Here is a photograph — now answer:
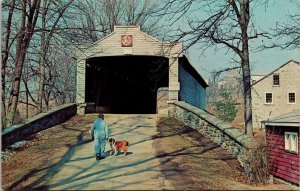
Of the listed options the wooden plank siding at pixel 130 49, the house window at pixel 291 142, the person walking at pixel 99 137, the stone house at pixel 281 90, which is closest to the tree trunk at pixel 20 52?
the wooden plank siding at pixel 130 49

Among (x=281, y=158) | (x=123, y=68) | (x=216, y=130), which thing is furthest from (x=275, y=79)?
(x=281, y=158)

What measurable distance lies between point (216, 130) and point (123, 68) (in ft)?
55.2

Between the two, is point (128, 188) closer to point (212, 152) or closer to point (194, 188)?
point (194, 188)

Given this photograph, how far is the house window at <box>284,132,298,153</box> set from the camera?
541 inches

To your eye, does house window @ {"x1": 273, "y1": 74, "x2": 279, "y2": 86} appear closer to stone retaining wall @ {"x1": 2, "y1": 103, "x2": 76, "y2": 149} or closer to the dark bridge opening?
the dark bridge opening

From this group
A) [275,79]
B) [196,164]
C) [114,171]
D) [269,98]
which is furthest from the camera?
[269,98]

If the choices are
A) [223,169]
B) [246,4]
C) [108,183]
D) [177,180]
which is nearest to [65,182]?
[108,183]

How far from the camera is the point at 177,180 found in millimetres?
10930

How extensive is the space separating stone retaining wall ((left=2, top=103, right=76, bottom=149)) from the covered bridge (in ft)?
6.00

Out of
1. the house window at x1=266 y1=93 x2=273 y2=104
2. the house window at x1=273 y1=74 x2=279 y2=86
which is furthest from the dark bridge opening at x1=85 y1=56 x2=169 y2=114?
the house window at x1=273 y1=74 x2=279 y2=86

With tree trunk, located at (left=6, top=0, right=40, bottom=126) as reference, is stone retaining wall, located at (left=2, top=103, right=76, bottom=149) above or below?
below

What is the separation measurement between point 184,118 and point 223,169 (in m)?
7.82

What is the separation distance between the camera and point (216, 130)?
16844 mm

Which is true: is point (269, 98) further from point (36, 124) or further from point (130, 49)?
point (36, 124)
